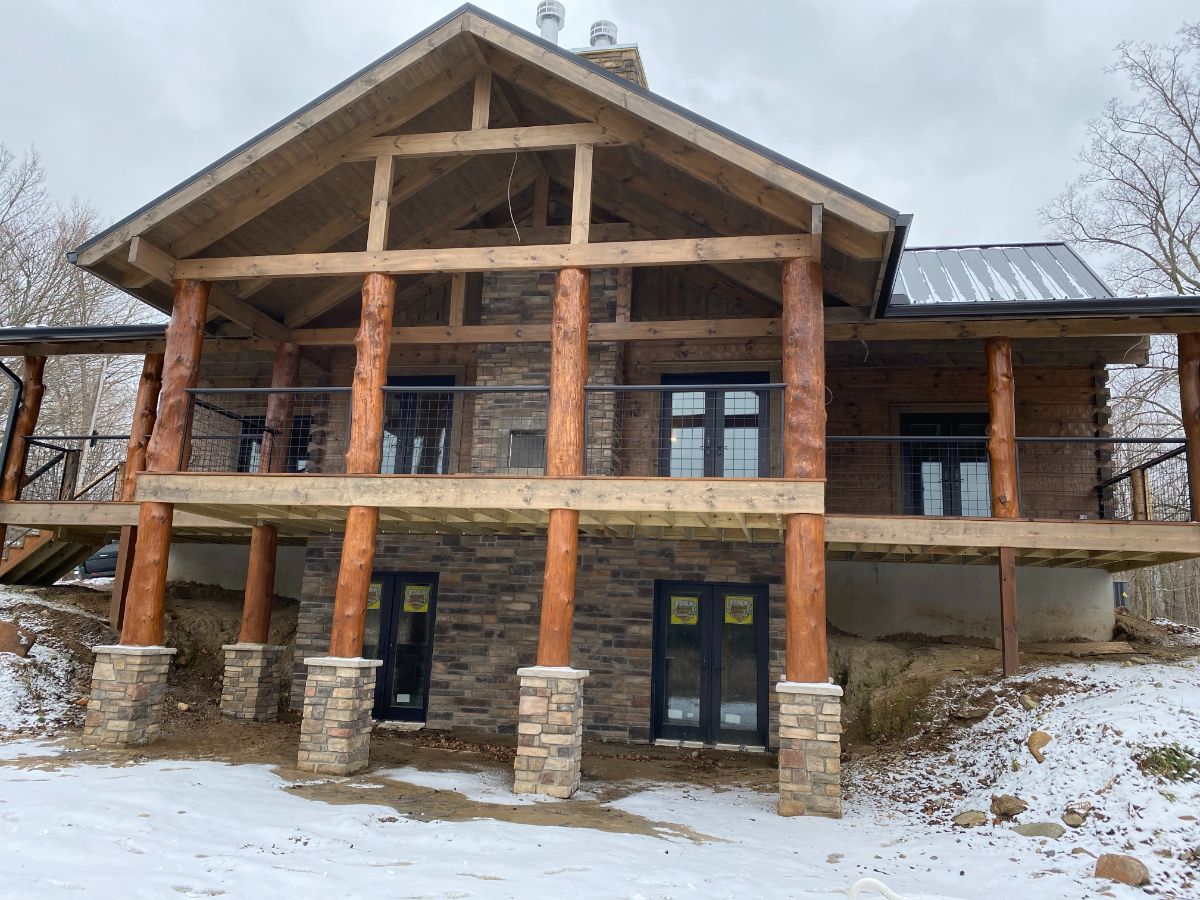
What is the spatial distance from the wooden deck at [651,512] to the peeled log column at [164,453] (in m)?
0.34

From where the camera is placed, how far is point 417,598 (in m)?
13.5

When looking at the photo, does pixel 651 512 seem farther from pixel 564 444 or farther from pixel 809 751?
pixel 809 751

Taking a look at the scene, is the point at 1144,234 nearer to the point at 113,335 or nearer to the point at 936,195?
the point at 113,335

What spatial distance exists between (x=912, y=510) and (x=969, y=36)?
112 metres

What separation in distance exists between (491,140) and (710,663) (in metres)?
7.42

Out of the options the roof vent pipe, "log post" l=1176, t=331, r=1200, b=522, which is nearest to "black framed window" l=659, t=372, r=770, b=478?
"log post" l=1176, t=331, r=1200, b=522

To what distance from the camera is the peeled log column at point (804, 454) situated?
8.73m

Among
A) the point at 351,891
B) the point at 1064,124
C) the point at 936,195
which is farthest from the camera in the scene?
the point at 936,195

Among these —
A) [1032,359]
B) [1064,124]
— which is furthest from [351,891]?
[1064,124]

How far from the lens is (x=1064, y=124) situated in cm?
10431

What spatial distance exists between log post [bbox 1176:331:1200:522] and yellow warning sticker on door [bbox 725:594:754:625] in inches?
214

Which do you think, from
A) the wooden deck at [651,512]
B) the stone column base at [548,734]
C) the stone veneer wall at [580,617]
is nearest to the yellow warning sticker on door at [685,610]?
the stone veneer wall at [580,617]

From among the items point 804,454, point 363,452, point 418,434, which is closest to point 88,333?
point 418,434

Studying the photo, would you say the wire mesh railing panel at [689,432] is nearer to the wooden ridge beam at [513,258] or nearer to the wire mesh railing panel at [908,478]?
the wire mesh railing panel at [908,478]
